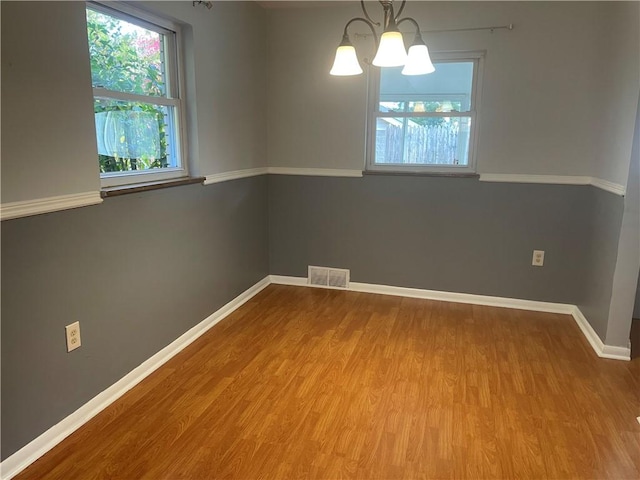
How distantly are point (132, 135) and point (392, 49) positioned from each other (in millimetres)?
1501

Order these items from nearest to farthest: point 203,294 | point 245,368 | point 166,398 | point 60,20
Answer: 1. point 60,20
2. point 166,398
3. point 245,368
4. point 203,294

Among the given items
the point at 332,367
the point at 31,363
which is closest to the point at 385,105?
the point at 332,367

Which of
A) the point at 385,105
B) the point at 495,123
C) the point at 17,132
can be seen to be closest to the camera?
the point at 17,132

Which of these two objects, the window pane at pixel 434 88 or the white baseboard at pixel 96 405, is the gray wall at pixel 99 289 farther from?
the window pane at pixel 434 88

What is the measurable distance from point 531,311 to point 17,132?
11.3ft

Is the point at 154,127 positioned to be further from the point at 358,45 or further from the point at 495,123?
the point at 495,123

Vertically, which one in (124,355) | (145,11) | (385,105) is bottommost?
(124,355)

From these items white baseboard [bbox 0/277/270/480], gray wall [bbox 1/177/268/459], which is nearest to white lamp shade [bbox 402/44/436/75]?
gray wall [bbox 1/177/268/459]

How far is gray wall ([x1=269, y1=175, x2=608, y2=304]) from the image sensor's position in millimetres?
3447

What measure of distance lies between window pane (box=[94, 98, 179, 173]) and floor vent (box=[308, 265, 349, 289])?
5.42 feet

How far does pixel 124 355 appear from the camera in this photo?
2402mm

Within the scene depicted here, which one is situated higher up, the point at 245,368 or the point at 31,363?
the point at 31,363

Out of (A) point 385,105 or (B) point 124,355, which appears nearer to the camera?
(B) point 124,355

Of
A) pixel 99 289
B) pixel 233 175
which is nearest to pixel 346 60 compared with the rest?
pixel 99 289
